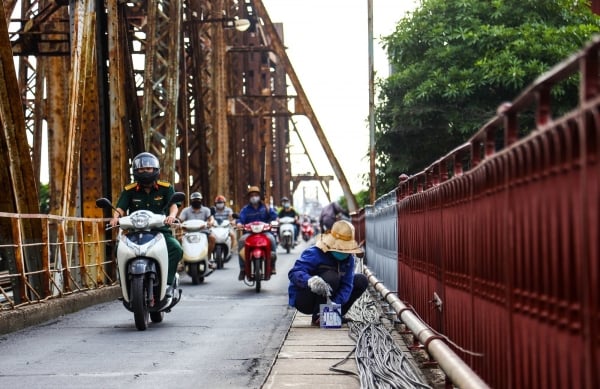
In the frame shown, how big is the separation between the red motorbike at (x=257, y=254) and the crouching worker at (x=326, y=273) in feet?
20.2

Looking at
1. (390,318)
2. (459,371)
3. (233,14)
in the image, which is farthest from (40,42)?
(233,14)

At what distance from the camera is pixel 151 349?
9414 millimetres

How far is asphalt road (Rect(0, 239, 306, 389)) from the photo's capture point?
7.56m

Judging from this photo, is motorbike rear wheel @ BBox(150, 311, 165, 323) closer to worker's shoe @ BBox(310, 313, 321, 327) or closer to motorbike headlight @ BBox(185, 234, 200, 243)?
worker's shoe @ BBox(310, 313, 321, 327)

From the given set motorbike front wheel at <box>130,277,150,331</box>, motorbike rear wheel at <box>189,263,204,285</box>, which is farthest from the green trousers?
motorbike rear wheel at <box>189,263,204,285</box>

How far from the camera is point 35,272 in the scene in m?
12.0

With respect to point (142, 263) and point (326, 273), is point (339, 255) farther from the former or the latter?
point (142, 263)

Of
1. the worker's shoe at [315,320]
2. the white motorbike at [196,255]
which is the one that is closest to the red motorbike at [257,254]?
the white motorbike at [196,255]

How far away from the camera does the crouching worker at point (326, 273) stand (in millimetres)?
10664

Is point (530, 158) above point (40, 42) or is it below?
below

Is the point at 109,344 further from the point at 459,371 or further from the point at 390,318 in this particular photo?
the point at 459,371

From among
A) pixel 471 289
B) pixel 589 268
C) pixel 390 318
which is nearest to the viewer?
pixel 589 268

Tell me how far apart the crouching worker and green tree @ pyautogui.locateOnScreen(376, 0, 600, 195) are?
1855cm

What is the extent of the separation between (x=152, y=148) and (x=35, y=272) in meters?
9.93
